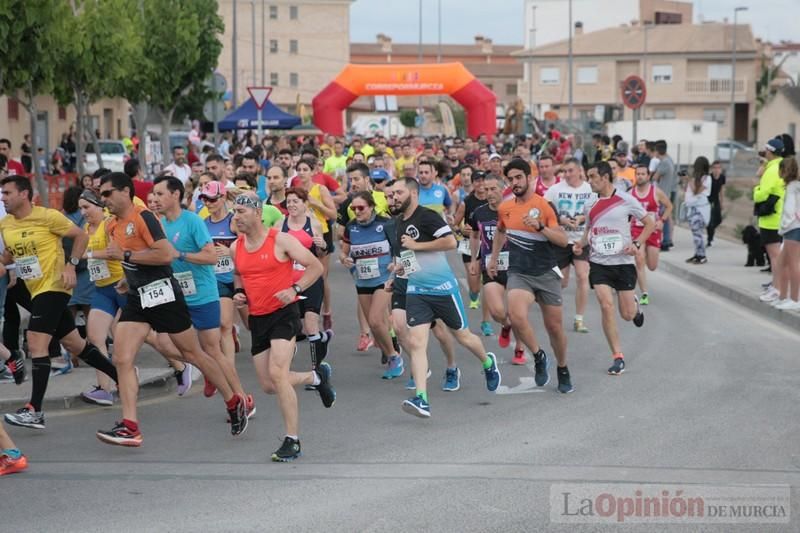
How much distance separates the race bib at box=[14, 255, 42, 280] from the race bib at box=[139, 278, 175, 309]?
44.9 inches

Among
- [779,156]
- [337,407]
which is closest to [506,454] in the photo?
[337,407]

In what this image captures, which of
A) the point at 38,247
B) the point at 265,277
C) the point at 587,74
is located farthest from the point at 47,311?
the point at 587,74

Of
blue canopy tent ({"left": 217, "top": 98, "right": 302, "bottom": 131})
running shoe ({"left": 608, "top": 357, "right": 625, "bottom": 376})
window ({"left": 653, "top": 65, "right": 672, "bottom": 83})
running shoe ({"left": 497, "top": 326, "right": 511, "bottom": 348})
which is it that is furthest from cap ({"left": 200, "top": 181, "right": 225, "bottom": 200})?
Result: window ({"left": 653, "top": 65, "right": 672, "bottom": 83})

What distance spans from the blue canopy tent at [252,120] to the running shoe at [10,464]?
33663 millimetres

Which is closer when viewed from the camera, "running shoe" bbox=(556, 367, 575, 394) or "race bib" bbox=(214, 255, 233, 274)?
"running shoe" bbox=(556, 367, 575, 394)

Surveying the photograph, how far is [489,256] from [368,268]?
137cm

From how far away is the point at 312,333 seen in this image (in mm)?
10789

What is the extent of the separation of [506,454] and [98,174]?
218 inches

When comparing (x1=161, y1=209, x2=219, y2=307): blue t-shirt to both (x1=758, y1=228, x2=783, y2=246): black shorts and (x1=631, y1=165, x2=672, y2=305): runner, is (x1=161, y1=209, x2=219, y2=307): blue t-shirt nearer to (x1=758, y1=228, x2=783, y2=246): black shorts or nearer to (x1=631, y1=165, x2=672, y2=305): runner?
(x1=631, y1=165, x2=672, y2=305): runner

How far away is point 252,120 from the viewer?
1652 inches

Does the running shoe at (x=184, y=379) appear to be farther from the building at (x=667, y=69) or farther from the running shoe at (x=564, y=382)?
the building at (x=667, y=69)

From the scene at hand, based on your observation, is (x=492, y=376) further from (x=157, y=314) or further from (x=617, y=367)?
(x=157, y=314)

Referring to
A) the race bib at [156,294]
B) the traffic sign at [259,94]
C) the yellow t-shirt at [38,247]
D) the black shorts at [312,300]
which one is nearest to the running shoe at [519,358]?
the black shorts at [312,300]

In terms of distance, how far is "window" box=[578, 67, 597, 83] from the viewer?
88.6 m
